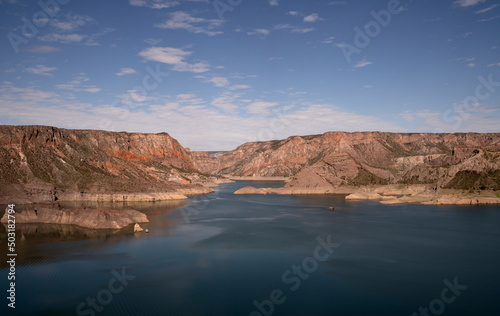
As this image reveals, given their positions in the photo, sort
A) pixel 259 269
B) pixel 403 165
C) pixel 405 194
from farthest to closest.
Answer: pixel 403 165
pixel 405 194
pixel 259 269

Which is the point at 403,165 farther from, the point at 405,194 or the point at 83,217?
the point at 83,217

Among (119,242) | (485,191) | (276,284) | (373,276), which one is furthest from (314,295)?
(485,191)

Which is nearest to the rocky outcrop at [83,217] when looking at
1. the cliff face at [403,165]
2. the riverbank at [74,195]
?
the riverbank at [74,195]

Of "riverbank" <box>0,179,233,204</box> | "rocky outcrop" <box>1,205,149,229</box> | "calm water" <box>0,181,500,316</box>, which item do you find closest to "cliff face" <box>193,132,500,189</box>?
"riverbank" <box>0,179,233,204</box>

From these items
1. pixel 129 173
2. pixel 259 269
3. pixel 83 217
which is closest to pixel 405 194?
pixel 129 173

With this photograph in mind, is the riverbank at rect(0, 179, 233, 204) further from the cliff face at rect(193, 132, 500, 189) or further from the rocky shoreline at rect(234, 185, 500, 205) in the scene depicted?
the cliff face at rect(193, 132, 500, 189)
